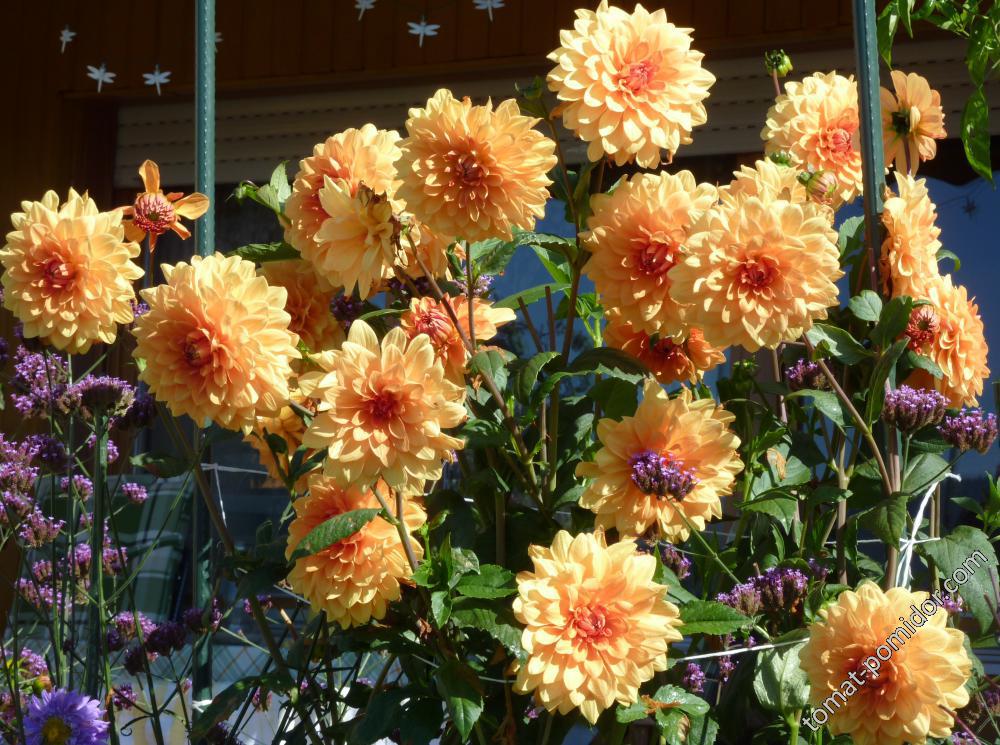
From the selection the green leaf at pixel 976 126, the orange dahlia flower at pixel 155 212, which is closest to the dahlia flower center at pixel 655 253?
the orange dahlia flower at pixel 155 212

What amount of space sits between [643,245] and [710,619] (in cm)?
30

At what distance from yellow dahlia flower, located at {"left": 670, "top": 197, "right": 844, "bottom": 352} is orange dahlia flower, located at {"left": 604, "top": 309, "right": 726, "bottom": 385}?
0.67 feet

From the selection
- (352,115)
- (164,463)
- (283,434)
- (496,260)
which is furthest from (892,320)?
(352,115)

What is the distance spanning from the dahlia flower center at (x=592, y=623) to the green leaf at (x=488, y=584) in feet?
0.27

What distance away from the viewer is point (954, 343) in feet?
3.47

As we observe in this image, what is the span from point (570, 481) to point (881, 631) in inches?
11.7

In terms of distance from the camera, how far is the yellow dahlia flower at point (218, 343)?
2.97 ft

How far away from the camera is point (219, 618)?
4.45 ft

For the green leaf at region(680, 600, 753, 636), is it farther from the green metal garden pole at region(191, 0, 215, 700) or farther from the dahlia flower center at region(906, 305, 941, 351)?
the green metal garden pole at region(191, 0, 215, 700)

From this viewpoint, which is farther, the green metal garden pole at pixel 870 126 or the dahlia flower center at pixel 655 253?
the green metal garden pole at pixel 870 126

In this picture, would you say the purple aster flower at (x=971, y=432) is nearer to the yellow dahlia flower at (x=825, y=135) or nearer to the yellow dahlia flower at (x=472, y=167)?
the yellow dahlia flower at (x=825, y=135)

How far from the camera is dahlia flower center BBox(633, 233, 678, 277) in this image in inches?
37.4

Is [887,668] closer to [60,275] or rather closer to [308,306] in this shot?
[308,306]

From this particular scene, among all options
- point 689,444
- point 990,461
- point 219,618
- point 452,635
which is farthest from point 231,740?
point 990,461
